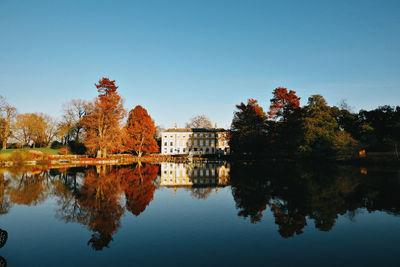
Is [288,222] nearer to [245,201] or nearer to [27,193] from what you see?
[245,201]

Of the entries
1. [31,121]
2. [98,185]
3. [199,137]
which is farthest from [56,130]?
[98,185]

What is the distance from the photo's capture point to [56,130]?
51375 mm

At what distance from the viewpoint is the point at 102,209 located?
33.4ft

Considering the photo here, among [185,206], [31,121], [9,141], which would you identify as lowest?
[185,206]

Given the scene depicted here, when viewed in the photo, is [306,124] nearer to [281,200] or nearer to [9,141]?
[281,200]

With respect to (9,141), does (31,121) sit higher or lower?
higher

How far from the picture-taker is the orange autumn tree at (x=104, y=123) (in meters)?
37.0

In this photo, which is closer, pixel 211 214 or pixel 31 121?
pixel 211 214

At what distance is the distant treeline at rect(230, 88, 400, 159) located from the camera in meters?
34.9

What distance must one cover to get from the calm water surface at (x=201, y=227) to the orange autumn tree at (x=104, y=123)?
2337cm

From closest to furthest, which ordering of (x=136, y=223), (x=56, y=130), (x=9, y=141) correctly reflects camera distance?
(x=136, y=223)
(x=9, y=141)
(x=56, y=130)

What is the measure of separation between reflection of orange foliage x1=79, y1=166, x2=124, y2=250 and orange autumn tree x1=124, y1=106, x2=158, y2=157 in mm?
31430

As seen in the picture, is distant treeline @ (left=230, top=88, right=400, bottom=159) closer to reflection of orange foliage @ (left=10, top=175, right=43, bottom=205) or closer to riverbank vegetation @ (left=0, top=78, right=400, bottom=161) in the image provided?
riverbank vegetation @ (left=0, top=78, right=400, bottom=161)

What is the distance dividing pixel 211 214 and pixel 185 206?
184cm
